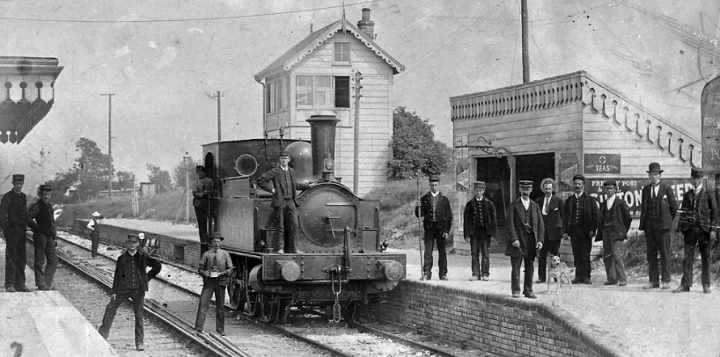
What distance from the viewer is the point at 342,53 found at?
116 ft

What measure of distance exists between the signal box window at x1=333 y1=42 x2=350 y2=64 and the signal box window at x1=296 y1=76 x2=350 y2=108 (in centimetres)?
74

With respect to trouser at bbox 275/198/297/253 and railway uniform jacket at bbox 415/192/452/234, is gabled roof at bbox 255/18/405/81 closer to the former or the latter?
railway uniform jacket at bbox 415/192/452/234

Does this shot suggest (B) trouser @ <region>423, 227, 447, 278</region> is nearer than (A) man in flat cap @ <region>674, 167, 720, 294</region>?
No

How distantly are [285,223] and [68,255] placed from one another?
60.3 feet

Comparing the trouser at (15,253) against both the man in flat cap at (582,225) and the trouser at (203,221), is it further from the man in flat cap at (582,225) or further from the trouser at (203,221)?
the man in flat cap at (582,225)

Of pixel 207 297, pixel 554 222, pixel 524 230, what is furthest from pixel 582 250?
pixel 207 297

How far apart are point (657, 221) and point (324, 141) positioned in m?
5.02

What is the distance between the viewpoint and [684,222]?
38.2 feet

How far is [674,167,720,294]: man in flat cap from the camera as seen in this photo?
11359 millimetres

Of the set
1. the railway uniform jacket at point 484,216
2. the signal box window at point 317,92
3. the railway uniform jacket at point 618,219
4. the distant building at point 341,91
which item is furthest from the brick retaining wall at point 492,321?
the signal box window at point 317,92

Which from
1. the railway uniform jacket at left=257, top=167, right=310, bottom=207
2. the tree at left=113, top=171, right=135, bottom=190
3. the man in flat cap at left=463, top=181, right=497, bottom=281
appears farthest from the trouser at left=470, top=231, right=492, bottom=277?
the tree at left=113, top=171, right=135, bottom=190

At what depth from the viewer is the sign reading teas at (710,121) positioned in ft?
41.7

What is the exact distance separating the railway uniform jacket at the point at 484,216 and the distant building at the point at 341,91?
1998 centimetres

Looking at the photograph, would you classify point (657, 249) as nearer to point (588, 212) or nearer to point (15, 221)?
point (588, 212)
